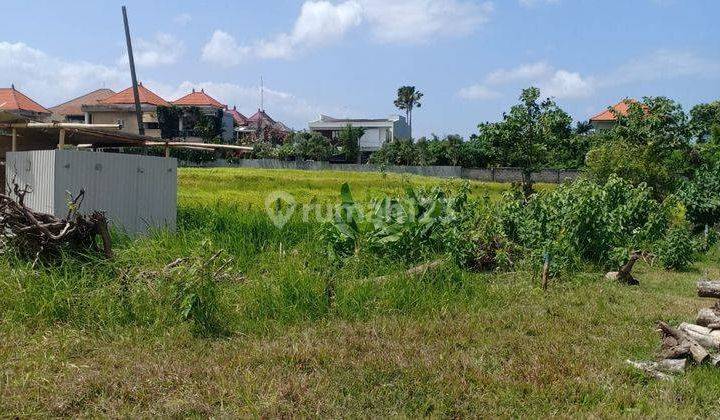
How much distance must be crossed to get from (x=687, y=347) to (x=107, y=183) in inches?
315

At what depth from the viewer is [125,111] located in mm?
61250

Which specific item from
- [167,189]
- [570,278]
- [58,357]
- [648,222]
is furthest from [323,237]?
[648,222]

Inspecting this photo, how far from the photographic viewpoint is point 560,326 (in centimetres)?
544

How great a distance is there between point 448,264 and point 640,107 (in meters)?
26.2

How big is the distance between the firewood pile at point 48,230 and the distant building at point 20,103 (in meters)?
60.7

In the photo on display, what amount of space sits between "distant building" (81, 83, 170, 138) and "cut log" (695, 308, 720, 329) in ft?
194

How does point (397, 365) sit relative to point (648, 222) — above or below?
below

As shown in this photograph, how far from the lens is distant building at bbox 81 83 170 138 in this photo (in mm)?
61219

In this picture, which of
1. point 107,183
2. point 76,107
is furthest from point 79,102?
point 107,183

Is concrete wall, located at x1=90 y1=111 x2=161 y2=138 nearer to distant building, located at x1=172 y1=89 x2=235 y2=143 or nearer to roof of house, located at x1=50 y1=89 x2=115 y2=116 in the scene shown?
distant building, located at x1=172 y1=89 x2=235 y2=143

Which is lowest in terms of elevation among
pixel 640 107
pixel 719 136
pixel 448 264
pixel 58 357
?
pixel 58 357

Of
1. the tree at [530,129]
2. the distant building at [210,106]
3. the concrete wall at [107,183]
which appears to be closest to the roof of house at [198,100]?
the distant building at [210,106]

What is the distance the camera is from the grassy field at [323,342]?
3.79m

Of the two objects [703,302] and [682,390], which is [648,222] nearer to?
[703,302]
